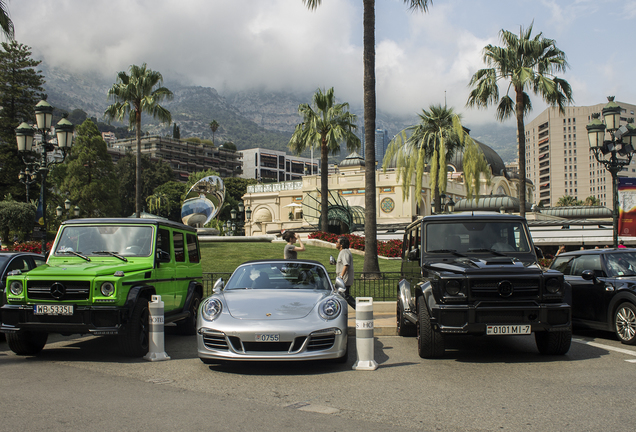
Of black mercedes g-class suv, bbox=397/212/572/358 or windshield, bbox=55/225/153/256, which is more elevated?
windshield, bbox=55/225/153/256

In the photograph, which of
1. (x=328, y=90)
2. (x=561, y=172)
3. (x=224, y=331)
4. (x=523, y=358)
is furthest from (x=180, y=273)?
(x=561, y=172)

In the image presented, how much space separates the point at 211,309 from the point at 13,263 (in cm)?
493

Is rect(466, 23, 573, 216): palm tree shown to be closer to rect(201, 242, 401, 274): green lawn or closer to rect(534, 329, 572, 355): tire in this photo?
rect(201, 242, 401, 274): green lawn

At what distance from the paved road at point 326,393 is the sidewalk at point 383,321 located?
6.50 ft

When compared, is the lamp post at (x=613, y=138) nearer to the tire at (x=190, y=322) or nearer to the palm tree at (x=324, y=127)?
the tire at (x=190, y=322)

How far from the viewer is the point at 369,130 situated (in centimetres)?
1677

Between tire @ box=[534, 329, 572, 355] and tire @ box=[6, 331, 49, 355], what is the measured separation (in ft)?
23.7

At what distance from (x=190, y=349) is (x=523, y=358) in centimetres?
498

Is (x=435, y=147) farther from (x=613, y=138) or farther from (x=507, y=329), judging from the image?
(x=507, y=329)

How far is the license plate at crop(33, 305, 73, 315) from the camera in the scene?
729cm

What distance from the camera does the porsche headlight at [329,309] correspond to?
22.3 feet

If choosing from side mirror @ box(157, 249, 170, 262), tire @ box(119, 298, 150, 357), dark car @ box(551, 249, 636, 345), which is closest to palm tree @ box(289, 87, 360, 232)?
dark car @ box(551, 249, 636, 345)

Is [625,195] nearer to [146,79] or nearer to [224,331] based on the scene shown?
[224,331]

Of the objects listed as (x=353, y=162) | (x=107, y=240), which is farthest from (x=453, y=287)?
(x=353, y=162)
